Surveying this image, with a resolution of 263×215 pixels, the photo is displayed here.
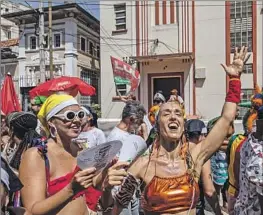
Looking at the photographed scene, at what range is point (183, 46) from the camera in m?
18.6

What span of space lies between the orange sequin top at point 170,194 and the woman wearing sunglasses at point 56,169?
42 centimetres

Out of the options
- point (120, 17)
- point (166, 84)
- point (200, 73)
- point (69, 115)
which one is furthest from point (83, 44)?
point (69, 115)

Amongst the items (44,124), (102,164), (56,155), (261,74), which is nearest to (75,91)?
(44,124)

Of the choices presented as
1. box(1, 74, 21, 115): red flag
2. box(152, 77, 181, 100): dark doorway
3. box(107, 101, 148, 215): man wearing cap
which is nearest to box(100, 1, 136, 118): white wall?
box(152, 77, 181, 100): dark doorway

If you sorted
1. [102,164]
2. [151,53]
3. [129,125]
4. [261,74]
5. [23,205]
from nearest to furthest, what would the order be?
[102,164]
[23,205]
[129,125]
[261,74]
[151,53]

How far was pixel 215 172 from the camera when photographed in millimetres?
6016

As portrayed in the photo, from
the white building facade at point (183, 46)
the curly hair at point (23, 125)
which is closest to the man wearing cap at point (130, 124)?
the curly hair at point (23, 125)

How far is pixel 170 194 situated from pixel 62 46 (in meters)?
25.5

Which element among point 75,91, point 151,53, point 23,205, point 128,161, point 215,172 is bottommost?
point 215,172

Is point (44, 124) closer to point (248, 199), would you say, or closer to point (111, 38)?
point (248, 199)

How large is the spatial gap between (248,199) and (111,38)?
17.4m

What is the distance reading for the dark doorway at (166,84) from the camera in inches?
749

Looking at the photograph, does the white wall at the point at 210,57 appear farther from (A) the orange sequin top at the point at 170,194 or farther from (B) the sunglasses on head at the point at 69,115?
Result: (B) the sunglasses on head at the point at 69,115

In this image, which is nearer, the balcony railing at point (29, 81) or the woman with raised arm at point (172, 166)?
the woman with raised arm at point (172, 166)
